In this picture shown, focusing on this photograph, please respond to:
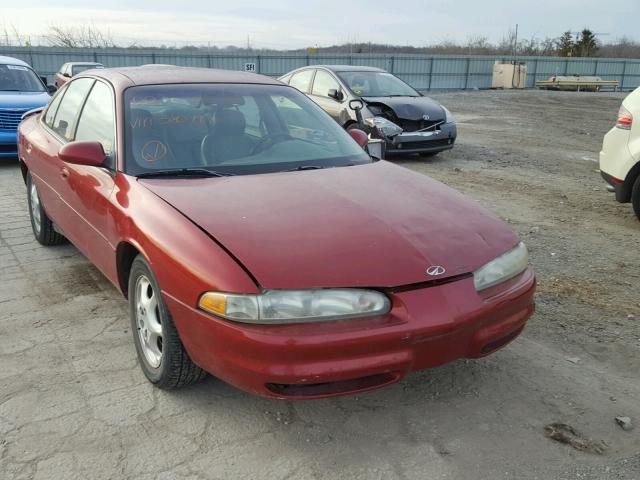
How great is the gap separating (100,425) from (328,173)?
1.83 m

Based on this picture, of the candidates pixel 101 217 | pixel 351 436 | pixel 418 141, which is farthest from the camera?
pixel 418 141

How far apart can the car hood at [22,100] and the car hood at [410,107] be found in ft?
17.9

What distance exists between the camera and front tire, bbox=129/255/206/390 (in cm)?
275

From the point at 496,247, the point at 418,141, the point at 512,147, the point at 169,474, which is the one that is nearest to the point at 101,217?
the point at 169,474

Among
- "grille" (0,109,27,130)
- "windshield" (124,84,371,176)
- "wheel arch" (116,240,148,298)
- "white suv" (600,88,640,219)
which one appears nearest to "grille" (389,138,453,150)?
"white suv" (600,88,640,219)

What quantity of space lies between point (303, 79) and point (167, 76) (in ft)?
25.1

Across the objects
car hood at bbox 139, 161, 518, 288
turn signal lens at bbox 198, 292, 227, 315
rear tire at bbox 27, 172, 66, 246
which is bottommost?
rear tire at bbox 27, 172, 66, 246

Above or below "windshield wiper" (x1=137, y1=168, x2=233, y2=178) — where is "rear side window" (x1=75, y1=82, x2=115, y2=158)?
above

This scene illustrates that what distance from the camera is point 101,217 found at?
3391mm

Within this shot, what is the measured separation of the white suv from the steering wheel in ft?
13.0

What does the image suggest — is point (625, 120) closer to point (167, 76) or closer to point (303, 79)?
point (167, 76)

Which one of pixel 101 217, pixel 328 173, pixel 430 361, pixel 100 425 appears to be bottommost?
pixel 100 425

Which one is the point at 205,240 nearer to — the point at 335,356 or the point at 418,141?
the point at 335,356

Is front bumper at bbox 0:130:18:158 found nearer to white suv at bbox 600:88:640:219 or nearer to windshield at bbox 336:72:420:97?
windshield at bbox 336:72:420:97
